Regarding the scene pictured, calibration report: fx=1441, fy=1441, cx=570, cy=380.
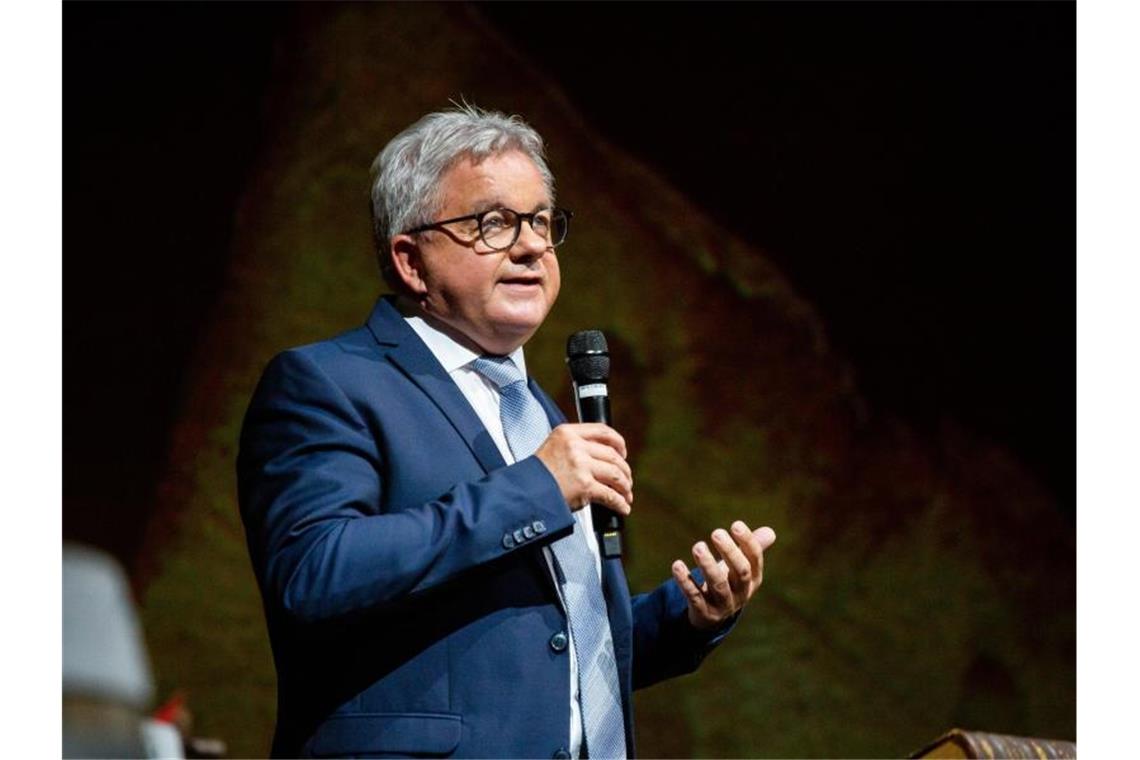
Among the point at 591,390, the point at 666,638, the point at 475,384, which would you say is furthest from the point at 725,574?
the point at 475,384

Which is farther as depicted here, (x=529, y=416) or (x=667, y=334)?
(x=667, y=334)

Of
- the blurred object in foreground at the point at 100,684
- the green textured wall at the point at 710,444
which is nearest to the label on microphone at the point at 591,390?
the blurred object in foreground at the point at 100,684

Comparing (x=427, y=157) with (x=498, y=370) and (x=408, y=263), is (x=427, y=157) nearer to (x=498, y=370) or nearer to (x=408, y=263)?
(x=408, y=263)

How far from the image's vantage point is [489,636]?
5.61 ft

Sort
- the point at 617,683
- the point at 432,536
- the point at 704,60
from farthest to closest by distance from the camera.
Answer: the point at 704,60 < the point at 617,683 < the point at 432,536

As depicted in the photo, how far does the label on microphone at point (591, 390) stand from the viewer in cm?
183

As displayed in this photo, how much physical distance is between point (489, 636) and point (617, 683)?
205mm

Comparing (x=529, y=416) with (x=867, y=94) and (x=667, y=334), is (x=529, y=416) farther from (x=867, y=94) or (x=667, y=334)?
(x=867, y=94)

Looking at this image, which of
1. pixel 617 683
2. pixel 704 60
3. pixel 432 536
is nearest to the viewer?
pixel 432 536

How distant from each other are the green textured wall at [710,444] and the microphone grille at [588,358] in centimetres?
176

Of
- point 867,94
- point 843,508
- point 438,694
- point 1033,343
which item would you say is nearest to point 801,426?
point 843,508

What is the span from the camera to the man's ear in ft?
6.38

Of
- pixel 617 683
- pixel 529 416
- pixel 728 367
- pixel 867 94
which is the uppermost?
pixel 867 94

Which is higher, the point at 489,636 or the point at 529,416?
the point at 529,416
